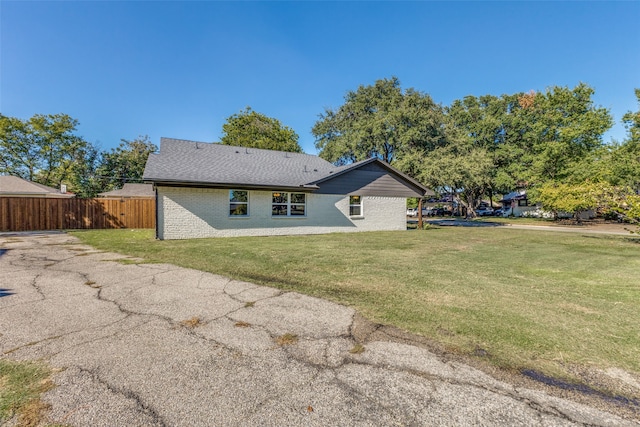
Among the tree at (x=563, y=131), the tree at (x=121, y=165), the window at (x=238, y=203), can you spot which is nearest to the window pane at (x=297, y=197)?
the window at (x=238, y=203)

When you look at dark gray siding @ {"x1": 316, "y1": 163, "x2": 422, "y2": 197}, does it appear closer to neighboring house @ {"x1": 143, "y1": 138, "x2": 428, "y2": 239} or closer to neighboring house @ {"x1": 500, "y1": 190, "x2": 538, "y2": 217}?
neighboring house @ {"x1": 143, "y1": 138, "x2": 428, "y2": 239}

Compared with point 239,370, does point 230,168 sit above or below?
above

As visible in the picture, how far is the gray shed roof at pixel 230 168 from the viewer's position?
12.7m

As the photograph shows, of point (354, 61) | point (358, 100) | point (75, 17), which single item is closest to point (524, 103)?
point (358, 100)

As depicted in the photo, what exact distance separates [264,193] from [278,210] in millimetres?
1194

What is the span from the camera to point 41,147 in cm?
3288

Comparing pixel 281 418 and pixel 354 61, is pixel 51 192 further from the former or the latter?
pixel 281 418

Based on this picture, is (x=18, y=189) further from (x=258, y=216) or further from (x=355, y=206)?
(x=355, y=206)

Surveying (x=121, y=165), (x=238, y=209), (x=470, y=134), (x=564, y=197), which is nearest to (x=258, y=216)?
(x=238, y=209)

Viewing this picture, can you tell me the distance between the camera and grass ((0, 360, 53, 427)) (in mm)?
1831

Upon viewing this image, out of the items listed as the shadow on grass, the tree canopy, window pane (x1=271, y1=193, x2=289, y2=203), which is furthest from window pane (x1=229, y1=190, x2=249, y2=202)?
the tree canopy

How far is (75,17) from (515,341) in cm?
1804

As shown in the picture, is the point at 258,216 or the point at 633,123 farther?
the point at 633,123

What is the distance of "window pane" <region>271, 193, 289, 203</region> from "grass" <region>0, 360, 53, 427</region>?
1239cm
